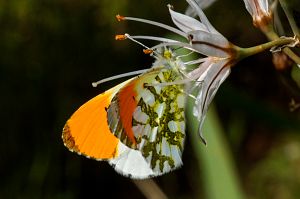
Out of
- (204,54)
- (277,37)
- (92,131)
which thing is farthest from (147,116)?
(277,37)

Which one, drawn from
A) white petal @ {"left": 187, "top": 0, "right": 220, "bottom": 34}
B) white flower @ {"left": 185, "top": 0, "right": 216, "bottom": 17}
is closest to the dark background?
white flower @ {"left": 185, "top": 0, "right": 216, "bottom": 17}

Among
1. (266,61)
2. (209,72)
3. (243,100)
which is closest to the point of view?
(209,72)

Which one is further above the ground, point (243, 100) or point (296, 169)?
point (243, 100)

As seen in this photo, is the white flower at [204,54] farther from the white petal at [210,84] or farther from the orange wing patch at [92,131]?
the orange wing patch at [92,131]

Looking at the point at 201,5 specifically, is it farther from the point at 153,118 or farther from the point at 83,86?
the point at 83,86

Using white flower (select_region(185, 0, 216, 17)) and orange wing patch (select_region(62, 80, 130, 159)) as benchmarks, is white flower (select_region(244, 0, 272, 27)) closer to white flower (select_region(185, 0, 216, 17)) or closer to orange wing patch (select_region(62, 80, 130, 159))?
white flower (select_region(185, 0, 216, 17))

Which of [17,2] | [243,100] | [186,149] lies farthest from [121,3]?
[243,100]

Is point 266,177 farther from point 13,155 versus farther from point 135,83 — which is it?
point 135,83

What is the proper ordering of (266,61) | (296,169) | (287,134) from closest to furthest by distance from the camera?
(296,169) → (287,134) → (266,61)
